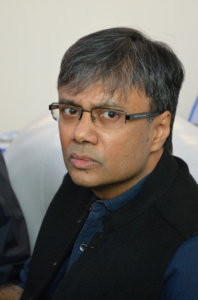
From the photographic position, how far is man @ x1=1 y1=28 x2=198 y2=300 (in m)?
0.81

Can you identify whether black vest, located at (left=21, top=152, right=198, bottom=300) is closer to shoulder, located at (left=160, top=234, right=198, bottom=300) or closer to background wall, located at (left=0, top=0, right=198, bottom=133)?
shoulder, located at (left=160, top=234, right=198, bottom=300)

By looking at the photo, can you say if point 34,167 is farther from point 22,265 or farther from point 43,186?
point 22,265

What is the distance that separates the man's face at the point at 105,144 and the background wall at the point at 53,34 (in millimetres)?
1386

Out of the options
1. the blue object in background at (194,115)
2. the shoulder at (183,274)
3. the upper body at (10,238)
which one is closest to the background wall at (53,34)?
the blue object in background at (194,115)

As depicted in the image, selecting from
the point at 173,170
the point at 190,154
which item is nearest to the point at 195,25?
the point at 190,154

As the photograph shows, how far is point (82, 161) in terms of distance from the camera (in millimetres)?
911

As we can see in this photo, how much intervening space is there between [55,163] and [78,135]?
0.69m

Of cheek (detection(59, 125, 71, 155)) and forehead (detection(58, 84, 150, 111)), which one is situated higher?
forehead (detection(58, 84, 150, 111))

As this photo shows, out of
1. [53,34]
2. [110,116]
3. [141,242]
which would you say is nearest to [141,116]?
[110,116]

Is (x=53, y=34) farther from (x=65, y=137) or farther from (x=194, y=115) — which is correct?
(x=65, y=137)

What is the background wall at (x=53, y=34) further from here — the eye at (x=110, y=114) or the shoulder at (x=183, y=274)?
the shoulder at (x=183, y=274)

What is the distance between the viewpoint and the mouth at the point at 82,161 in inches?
35.4

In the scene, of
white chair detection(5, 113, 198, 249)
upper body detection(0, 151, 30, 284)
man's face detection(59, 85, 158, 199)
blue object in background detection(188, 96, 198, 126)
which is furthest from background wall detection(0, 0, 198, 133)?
man's face detection(59, 85, 158, 199)

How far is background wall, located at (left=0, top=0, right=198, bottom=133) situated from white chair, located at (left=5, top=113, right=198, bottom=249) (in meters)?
0.85
